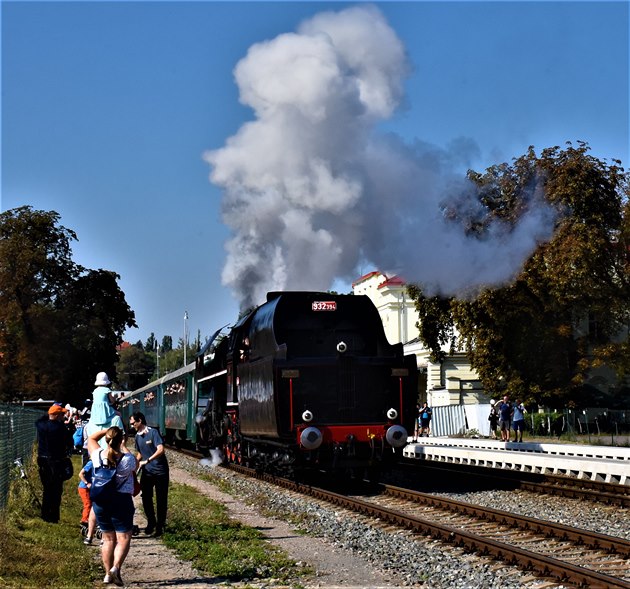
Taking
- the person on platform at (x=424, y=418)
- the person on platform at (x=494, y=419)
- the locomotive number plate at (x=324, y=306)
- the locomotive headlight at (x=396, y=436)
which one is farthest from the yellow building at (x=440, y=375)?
the locomotive headlight at (x=396, y=436)

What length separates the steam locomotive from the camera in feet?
56.6

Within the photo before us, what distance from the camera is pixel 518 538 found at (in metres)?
12.3

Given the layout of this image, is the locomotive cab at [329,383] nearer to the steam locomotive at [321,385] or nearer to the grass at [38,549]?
the steam locomotive at [321,385]

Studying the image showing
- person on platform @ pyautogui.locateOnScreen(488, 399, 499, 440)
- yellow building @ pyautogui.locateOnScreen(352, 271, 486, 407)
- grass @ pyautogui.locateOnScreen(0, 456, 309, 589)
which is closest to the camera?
grass @ pyautogui.locateOnScreen(0, 456, 309, 589)

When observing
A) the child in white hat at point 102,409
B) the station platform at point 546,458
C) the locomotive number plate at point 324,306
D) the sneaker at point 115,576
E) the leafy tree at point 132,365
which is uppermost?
the leafy tree at point 132,365

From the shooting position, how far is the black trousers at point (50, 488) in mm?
13828

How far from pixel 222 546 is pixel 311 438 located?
4981mm

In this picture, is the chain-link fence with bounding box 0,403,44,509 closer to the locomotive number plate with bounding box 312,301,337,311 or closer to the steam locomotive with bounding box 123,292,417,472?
the steam locomotive with bounding box 123,292,417,472

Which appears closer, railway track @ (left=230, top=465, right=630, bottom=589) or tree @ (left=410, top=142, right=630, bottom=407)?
railway track @ (left=230, top=465, right=630, bottom=589)

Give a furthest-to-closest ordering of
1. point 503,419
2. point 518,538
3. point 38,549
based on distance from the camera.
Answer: point 503,419
point 518,538
point 38,549

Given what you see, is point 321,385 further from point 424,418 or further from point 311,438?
point 424,418

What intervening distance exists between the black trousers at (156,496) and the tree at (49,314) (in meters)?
35.5

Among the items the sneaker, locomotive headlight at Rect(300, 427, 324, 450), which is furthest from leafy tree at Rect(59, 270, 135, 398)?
the sneaker

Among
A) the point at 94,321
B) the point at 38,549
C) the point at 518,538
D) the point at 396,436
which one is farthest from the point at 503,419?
the point at 94,321
